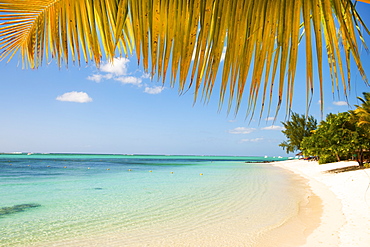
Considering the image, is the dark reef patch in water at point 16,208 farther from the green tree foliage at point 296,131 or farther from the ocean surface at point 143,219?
Answer: the green tree foliage at point 296,131

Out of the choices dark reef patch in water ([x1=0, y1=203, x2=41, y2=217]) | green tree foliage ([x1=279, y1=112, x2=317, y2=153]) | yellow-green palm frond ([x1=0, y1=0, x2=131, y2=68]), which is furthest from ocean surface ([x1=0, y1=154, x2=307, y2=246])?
green tree foliage ([x1=279, y1=112, x2=317, y2=153])

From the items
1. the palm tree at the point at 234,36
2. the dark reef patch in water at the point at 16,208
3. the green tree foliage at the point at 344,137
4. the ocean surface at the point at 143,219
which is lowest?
the dark reef patch in water at the point at 16,208

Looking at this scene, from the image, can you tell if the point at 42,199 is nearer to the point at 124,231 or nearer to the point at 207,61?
the point at 124,231

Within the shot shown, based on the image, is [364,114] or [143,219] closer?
[143,219]

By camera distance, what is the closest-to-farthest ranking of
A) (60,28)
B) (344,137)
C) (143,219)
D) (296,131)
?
(60,28) → (143,219) → (344,137) → (296,131)

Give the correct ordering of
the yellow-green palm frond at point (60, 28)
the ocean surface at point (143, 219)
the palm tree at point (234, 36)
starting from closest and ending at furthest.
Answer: the palm tree at point (234, 36) < the yellow-green palm frond at point (60, 28) < the ocean surface at point (143, 219)

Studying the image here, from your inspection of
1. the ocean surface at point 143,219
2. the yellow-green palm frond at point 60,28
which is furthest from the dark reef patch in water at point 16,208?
the yellow-green palm frond at point 60,28

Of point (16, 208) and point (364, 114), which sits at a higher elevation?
point (364, 114)

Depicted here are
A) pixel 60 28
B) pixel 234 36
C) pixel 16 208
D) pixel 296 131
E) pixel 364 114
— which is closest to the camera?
pixel 234 36

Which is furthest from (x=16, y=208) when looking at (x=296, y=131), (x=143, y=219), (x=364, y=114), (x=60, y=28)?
(x=296, y=131)

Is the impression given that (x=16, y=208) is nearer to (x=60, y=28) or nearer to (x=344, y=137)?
(x=60, y=28)

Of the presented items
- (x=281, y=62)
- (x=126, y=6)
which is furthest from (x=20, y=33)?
(x=281, y=62)

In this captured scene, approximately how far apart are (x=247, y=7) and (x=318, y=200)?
31.6 feet

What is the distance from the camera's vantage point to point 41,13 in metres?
0.96
